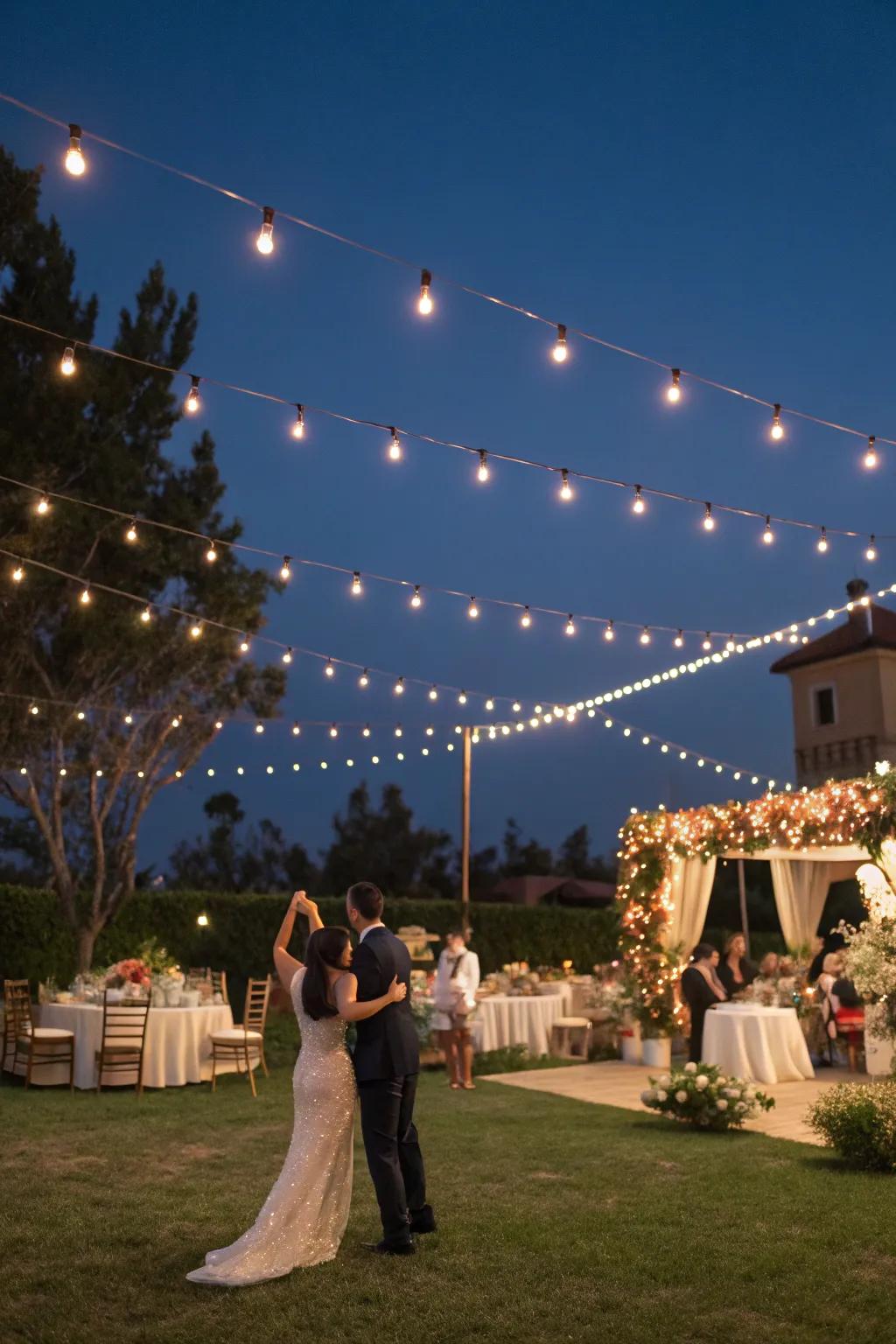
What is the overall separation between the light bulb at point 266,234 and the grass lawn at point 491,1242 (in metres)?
4.18

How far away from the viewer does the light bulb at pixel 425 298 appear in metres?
5.66

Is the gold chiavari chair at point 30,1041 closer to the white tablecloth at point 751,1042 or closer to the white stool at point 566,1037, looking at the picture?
the white stool at point 566,1037

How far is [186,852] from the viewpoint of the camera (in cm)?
2914

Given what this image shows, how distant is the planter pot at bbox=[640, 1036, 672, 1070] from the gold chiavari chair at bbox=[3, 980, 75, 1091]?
5444mm

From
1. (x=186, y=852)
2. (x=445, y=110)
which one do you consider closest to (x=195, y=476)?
(x=445, y=110)

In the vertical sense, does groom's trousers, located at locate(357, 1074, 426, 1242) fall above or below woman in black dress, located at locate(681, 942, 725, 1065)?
below

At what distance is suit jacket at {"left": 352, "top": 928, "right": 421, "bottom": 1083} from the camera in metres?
4.66

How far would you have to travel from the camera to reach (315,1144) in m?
4.42

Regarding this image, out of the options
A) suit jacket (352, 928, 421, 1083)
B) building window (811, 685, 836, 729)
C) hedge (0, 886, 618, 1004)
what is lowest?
suit jacket (352, 928, 421, 1083)

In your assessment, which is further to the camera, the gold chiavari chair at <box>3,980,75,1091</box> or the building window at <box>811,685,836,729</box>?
the building window at <box>811,685,836,729</box>

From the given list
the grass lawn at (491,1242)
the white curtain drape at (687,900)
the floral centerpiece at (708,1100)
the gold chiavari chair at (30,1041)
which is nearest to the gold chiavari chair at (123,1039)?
the gold chiavari chair at (30,1041)

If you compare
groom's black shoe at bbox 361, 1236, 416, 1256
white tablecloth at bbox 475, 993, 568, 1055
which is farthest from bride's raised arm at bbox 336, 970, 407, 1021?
white tablecloth at bbox 475, 993, 568, 1055

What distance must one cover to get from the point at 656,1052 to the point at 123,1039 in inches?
202

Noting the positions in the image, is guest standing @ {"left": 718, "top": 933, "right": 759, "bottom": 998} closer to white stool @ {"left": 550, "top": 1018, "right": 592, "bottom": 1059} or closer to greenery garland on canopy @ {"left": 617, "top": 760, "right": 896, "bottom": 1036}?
greenery garland on canopy @ {"left": 617, "top": 760, "right": 896, "bottom": 1036}
